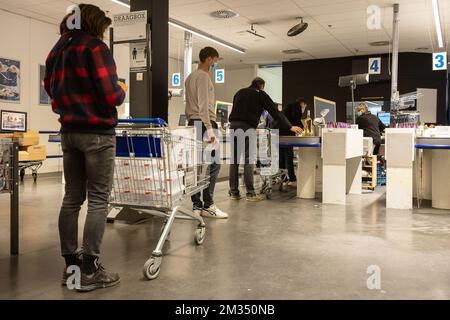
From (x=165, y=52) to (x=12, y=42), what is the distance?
5959 mm

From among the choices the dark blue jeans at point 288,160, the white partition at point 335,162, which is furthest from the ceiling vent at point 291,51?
the white partition at point 335,162

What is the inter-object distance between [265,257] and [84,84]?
1559 millimetres

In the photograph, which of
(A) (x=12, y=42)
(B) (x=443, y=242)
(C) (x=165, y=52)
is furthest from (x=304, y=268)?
(A) (x=12, y=42)

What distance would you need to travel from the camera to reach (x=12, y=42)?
27.8ft

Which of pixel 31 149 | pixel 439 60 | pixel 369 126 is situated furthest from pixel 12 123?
pixel 439 60

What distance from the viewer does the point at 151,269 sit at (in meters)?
2.28

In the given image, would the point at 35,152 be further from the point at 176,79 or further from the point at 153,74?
the point at 176,79

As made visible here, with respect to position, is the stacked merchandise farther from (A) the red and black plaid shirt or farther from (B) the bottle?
(A) the red and black plaid shirt

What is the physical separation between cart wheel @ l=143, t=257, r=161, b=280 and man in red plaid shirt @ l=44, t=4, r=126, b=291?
158mm

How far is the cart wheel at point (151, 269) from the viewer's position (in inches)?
88.2

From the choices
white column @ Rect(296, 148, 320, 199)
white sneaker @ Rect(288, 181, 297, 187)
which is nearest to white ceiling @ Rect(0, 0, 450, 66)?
white sneaker @ Rect(288, 181, 297, 187)

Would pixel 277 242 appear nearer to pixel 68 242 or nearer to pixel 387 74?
pixel 68 242

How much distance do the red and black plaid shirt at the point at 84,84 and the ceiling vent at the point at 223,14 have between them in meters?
6.77

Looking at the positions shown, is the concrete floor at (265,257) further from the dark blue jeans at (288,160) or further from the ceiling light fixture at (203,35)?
the ceiling light fixture at (203,35)
